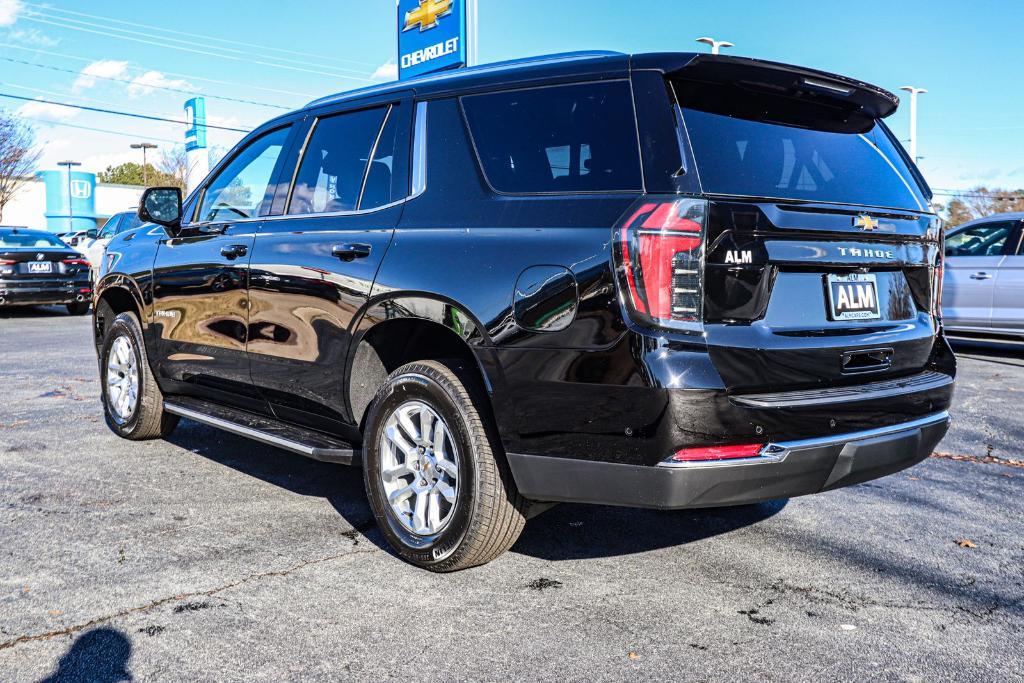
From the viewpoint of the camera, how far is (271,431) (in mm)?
4430

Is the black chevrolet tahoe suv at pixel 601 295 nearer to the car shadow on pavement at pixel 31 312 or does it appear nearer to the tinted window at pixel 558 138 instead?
the tinted window at pixel 558 138

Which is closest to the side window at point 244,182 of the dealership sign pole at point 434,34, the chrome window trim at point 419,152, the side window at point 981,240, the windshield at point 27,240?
the chrome window trim at point 419,152

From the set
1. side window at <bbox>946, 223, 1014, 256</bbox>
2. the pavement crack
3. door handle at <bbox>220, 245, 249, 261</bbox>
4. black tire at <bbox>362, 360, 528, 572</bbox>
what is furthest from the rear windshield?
side window at <bbox>946, 223, 1014, 256</bbox>

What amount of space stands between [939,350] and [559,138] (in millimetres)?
1801

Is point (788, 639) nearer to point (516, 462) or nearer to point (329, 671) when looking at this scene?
point (516, 462)

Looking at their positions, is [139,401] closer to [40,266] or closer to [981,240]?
[981,240]

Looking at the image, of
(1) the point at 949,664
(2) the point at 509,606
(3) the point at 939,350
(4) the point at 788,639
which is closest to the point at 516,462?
(2) the point at 509,606

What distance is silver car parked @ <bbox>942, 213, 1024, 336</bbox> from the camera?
440 inches

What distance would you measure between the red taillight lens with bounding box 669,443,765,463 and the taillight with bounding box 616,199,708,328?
40 cm

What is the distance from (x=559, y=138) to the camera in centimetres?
343

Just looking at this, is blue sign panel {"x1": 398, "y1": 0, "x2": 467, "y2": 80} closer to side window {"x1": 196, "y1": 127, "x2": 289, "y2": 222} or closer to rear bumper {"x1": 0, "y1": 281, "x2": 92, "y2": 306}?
rear bumper {"x1": 0, "y1": 281, "x2": 92, "y2": 306}

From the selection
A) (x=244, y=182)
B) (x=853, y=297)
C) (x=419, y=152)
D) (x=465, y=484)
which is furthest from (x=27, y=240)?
(x=853, y=297)

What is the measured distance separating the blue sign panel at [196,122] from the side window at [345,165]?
37.8 metres

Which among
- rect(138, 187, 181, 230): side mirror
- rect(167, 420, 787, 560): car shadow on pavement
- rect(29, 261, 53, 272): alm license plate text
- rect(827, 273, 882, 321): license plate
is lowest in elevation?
rect(167, 420, 787, 560): car shadow on pavement
